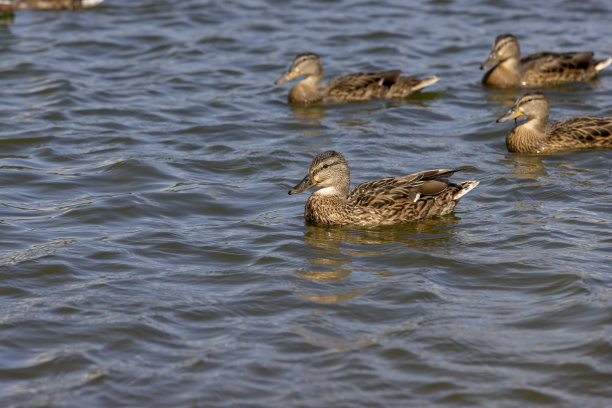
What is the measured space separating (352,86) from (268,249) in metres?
6.26

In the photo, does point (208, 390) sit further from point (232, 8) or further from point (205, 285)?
point (232, 8)

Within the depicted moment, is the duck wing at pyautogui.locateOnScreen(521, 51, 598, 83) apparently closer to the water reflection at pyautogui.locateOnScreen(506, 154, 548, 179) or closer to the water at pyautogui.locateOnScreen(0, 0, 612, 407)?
the water at pyautogui.locateOnScreen(0, 0, 612, 407)

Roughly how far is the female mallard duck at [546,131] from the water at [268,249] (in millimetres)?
209

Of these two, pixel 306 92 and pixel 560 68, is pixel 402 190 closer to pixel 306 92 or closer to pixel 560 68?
pixel 306 92

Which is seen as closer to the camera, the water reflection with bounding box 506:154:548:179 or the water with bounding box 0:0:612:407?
the water with bounding box 0:0:612:407

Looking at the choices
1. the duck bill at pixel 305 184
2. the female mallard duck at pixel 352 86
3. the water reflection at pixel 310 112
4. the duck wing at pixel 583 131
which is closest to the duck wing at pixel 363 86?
the female mallard duck at pixel 352 86

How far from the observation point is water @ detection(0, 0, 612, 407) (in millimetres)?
6453

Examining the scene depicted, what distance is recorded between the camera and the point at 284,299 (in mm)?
7645

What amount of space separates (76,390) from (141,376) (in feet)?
1.43

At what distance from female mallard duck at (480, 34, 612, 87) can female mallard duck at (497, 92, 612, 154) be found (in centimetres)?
297

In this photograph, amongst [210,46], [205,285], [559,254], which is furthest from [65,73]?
[559,254]

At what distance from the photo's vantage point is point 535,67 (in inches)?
595

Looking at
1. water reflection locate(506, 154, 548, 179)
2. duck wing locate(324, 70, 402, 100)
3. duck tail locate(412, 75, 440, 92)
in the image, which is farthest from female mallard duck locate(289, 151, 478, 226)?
duck tail locate(412, 75, 440, 92)

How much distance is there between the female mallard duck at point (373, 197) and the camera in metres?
9.55
